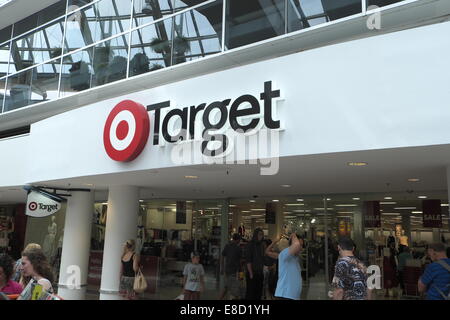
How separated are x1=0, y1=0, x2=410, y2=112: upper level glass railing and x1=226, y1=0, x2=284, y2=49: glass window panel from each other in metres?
0.02

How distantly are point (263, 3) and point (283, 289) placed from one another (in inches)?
210

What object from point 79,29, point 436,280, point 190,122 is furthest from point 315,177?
point 79,29

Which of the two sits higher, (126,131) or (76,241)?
(126,131)

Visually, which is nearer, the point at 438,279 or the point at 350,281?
the point at 350,281

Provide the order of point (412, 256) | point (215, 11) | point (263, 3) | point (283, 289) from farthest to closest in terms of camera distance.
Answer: point (412, 256) → point (215, 11) → point (263, 3) → point (283, 289)

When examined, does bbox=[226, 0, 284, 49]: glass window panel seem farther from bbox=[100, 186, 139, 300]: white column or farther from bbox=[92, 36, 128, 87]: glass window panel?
bbox=[100, 186, 139, 300]: white column

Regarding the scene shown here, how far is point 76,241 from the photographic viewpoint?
13.6 meters

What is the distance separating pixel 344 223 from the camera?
1204 cm

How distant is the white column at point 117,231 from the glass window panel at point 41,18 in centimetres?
709

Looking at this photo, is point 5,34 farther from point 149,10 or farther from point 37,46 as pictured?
point 149,10

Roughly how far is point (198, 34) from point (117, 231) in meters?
5.53

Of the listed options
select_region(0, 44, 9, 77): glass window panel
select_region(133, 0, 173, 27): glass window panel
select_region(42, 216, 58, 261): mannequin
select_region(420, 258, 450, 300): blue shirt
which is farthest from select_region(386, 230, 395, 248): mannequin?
select_region(0, 44, 9, 77): glass window panel
